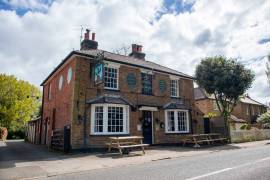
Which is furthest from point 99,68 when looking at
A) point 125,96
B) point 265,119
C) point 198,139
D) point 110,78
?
point 265,119

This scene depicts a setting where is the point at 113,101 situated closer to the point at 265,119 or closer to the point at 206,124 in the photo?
the point at 206,124

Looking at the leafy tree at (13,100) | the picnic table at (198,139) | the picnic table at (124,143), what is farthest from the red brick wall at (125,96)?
the leafy tree at (13,100)

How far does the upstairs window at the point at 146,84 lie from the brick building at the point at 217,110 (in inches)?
294

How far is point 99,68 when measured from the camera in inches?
529

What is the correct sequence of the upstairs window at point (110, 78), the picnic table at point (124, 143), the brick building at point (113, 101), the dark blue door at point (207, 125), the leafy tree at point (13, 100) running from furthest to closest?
1. the leafy tree at point (13, 100)
2. the dark blue door at point (207, 125)
3. the upstairs window at point (110, 78)
4. the brick building at point (113, 101)
5. the picnic table at point (124, 143)

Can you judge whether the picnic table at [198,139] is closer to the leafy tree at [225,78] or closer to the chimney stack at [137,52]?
the leafy tree at [225,78]

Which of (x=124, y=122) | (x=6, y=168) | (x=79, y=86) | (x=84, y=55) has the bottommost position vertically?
(x=6, y=168)

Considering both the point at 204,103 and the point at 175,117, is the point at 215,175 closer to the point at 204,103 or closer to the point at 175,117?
the point at 175,117

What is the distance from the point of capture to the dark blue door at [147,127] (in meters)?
16.1

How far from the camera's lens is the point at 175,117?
17.8m

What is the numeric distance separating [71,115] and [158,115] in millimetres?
6786

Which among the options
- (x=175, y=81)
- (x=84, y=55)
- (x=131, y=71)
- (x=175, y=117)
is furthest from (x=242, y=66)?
(x=84, y=55)

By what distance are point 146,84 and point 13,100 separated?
26.8 meters

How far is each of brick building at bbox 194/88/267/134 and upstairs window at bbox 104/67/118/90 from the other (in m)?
10.6
